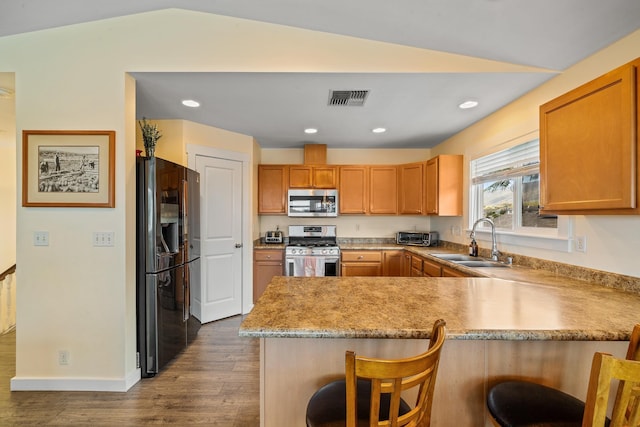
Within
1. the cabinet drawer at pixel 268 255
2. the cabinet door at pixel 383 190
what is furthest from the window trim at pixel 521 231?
the cabinet drawer at pixel 268 255

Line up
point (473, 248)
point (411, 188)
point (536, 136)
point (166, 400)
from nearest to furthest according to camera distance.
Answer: point (166, 400) < point (536, 136) < point (473, 248) < point (411, 188)

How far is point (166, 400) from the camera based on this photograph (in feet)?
6.46

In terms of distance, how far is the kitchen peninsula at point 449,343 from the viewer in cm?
103

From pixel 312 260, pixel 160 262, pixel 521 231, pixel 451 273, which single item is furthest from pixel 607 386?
pixel 312 260

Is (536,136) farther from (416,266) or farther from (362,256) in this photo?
(362,256)

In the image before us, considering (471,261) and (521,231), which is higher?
(521,231)

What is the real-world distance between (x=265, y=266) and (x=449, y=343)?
9.94 feet

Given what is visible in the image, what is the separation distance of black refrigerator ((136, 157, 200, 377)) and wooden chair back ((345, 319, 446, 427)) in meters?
2.06

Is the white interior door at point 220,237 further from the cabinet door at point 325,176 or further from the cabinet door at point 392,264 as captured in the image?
the cabinet door at point 392,264

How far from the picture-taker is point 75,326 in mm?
2070

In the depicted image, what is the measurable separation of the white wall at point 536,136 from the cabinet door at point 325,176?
79.6 inches

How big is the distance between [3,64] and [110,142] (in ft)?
3.15

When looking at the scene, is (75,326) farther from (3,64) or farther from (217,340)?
(3,64)

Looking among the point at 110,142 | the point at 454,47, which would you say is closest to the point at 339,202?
the point at 454,47
